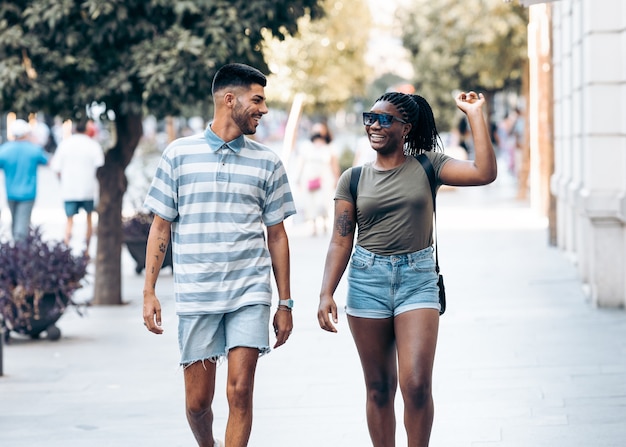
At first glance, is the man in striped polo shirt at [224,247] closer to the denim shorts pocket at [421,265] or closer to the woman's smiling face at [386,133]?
the woman's smiling face at [386,133]

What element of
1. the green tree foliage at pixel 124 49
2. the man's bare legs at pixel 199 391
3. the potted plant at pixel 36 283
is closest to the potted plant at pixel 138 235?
the green tree foliage at pixel 124 49

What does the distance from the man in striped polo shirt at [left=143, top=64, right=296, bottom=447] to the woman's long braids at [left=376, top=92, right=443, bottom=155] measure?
593 millimetres

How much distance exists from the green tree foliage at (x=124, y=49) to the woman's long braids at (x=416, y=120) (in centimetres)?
569

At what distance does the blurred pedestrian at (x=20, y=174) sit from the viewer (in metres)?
15.2

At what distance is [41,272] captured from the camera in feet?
34.2

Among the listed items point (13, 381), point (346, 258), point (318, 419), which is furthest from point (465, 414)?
point (13, 381)

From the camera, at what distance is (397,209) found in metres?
5.51

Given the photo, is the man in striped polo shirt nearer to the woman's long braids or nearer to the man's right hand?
the man's right hand

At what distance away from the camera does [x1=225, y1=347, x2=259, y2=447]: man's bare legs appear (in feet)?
18.0

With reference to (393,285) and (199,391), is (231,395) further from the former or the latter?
(393,285)

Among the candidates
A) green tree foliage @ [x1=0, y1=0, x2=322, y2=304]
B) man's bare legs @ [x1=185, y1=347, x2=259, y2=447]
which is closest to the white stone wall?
green tree foliage @ [x1=0, y1=0, x2=322, y2=304]

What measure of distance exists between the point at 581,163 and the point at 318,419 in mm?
6495

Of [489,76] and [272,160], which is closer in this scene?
[272,160]

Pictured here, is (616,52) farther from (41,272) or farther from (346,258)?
(346,258)
